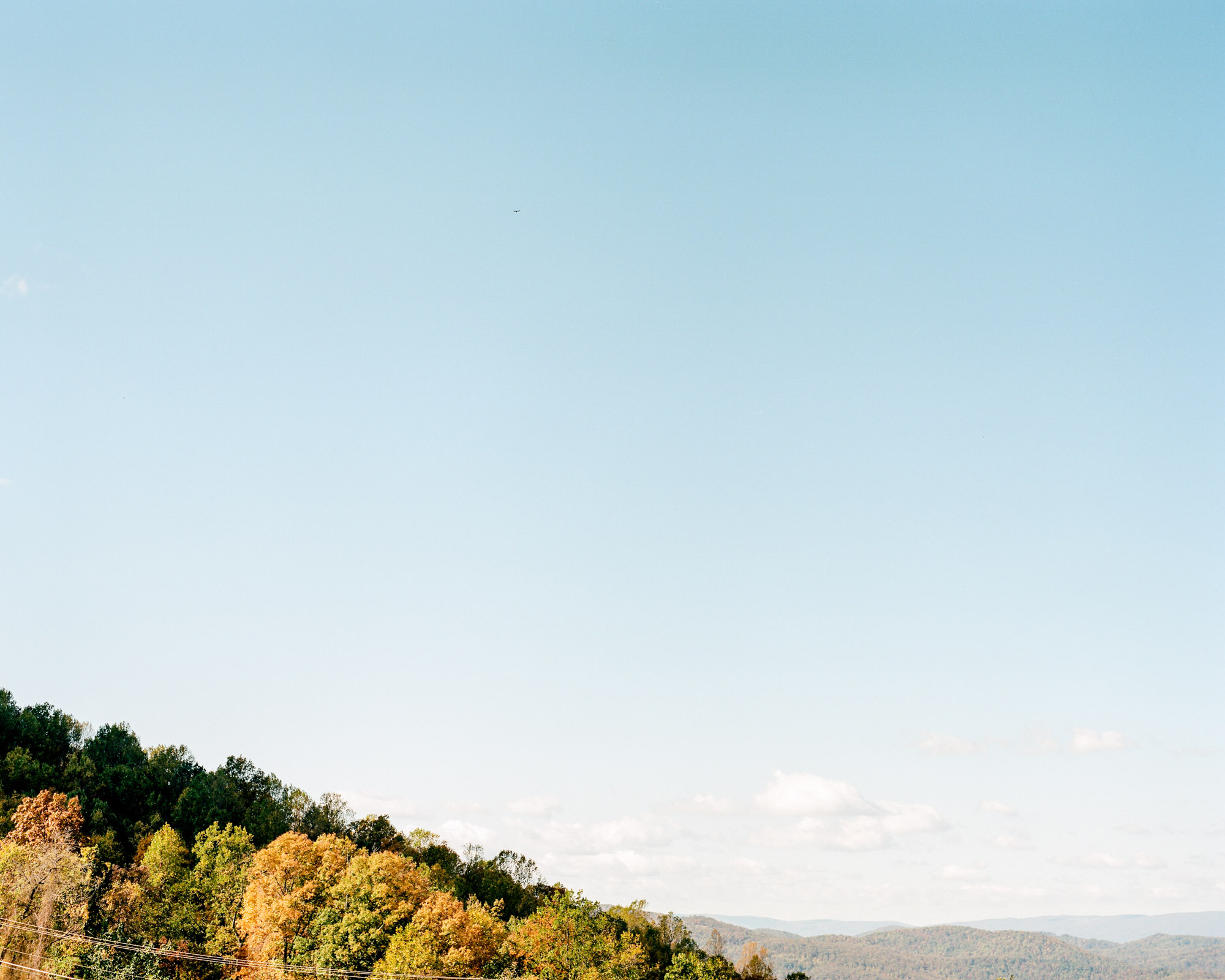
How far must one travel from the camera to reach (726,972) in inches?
3905

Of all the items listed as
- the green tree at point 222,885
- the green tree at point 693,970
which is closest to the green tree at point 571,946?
the green tree at point 693,970

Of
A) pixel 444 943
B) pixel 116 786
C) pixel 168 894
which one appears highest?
pixel 116 786

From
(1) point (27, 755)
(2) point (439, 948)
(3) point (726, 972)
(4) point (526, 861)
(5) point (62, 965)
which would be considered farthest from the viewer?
(4) point (526, 861)

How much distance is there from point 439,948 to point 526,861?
191 feet

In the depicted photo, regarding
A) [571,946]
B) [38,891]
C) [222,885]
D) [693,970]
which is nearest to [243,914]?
A: [222,885]

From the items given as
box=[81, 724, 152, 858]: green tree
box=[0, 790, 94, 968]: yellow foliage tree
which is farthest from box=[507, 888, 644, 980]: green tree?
box=[81, 724, 152, 858]: green tree

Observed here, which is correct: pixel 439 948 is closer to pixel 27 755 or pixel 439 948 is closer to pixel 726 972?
pixel 726 972

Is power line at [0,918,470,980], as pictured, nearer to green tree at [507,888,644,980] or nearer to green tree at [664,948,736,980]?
green tree at [507,888,644,980]

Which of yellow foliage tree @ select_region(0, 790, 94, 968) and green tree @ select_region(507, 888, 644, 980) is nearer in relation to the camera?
yellow foliage tree @ select_region(0, 790, 94, 968)

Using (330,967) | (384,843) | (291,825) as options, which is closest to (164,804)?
(291,825)

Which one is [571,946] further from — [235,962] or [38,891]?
[38,891]

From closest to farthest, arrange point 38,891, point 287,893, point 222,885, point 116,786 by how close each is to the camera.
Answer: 1. point 38,891
2. point 287,893
3. point 222,885
4. point 116,786

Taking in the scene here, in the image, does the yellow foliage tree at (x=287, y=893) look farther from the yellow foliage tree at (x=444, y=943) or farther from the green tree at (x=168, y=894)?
the yellow foliage tree at (x=444, y=943)

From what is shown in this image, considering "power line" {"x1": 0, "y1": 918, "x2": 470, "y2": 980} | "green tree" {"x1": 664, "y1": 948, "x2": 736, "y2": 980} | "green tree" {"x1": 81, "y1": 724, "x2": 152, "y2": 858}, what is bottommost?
"green tree" {"x1": 664, "y1": 948, "x2": 736, "y2": 980}
